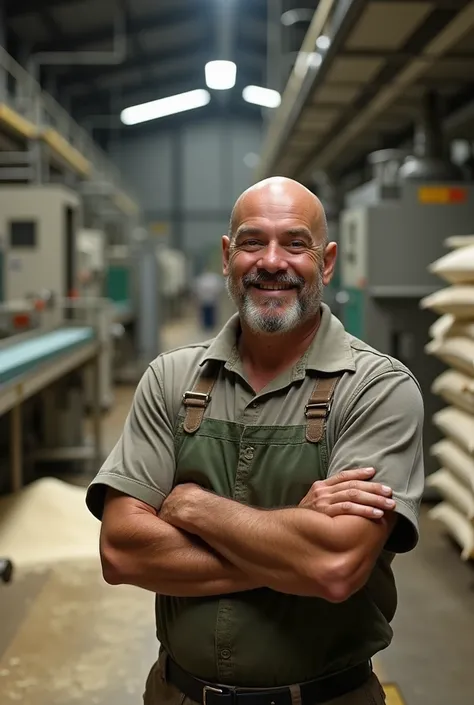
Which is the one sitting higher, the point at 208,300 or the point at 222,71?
the point at 222,71

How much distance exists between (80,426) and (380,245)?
8.36 ft

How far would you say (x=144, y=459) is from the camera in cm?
153

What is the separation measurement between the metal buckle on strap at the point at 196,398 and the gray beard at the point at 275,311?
0.16 meters

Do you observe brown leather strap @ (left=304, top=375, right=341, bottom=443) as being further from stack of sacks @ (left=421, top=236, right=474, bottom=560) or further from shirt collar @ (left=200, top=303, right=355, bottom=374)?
stack of sacks @ (left=421, top=236, right=474, bottom=560)

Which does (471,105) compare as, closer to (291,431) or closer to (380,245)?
(380,245)

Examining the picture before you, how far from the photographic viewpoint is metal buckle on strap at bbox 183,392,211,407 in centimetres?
154

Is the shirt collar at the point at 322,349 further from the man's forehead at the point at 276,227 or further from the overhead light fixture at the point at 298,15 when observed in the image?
the overhead light fixture at the point at 298,15

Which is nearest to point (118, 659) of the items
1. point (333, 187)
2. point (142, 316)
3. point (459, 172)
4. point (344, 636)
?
point (344, 636)

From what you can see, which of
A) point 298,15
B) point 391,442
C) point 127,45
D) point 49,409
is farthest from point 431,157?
point 127,45

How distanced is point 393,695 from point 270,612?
1.42 metres

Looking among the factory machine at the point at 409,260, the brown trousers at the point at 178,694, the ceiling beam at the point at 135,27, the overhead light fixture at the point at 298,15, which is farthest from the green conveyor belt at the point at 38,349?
the ceiling beam at the point at 135,27

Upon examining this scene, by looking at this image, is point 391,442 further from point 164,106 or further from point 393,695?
point 164,106

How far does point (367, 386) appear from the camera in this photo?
1.46m

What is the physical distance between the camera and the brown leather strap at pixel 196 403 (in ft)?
5.01
